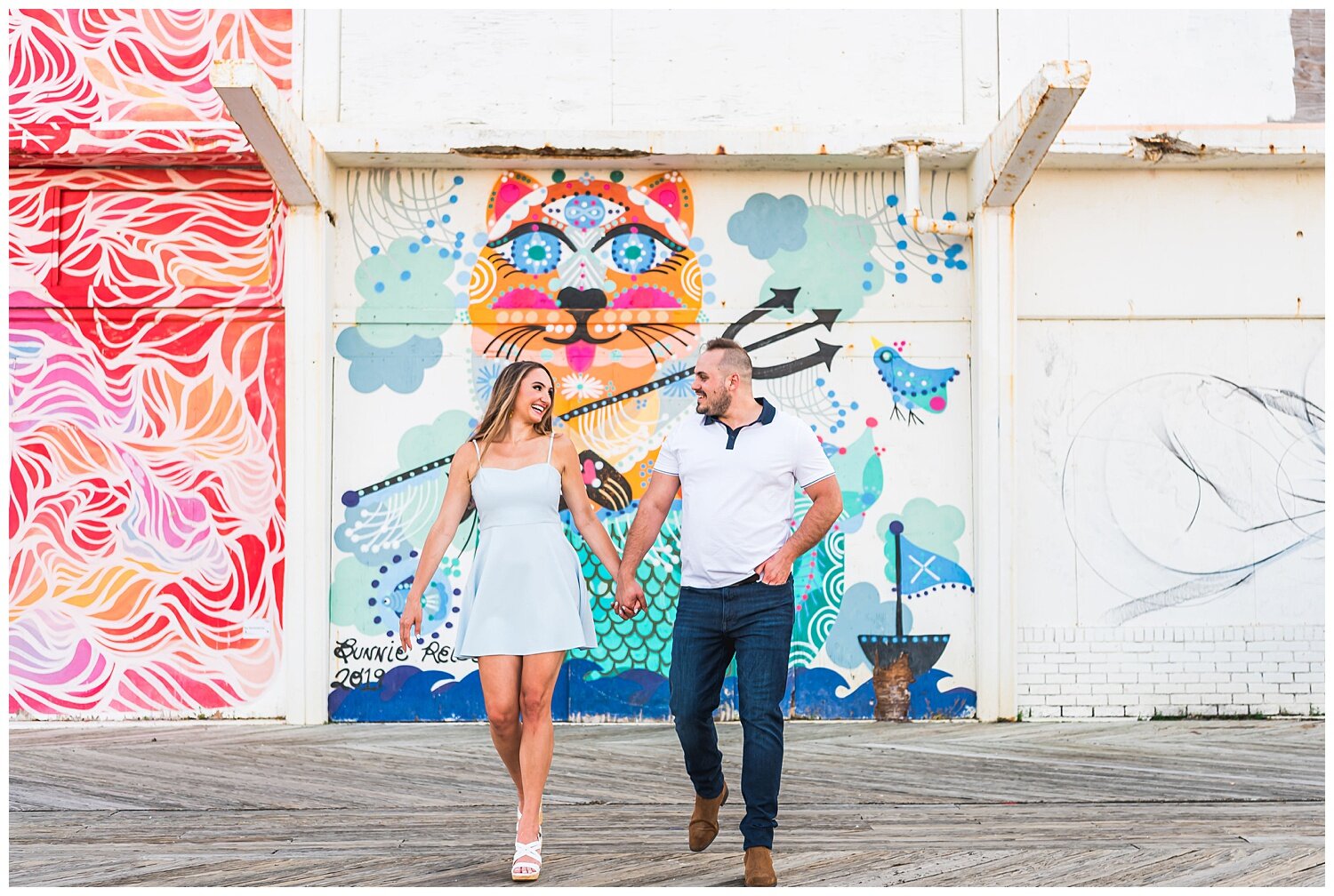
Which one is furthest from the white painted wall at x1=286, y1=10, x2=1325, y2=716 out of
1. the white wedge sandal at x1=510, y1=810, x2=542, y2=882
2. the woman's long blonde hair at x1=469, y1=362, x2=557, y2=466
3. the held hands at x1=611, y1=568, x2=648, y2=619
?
the white wedge sandal at x1=510, y1=810, x2=542, y2=882

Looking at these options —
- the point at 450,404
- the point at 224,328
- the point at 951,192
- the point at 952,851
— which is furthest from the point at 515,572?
the point at 951,192

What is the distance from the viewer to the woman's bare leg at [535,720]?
161 inches

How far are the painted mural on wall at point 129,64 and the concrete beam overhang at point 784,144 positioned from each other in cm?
69

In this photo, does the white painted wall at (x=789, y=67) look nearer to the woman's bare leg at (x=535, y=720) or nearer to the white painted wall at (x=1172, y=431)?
the white painted wall at (x=1172, y=431)

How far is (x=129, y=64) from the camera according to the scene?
23.5 feet

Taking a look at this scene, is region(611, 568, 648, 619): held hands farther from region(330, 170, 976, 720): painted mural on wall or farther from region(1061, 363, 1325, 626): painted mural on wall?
region(1061, 363, 1325, 626): painted mural on wall

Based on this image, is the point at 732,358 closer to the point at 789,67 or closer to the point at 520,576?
the point at 520,576

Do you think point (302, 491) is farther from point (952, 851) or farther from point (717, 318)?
point (952, 851)

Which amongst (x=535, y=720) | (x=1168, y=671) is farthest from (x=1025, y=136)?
(x=535, y=720)

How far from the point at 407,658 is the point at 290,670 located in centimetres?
68

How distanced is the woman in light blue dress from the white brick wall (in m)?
3.84

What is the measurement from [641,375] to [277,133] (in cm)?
250

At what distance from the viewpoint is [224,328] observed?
7.14 meters

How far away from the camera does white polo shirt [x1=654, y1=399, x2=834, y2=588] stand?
4121 mm
